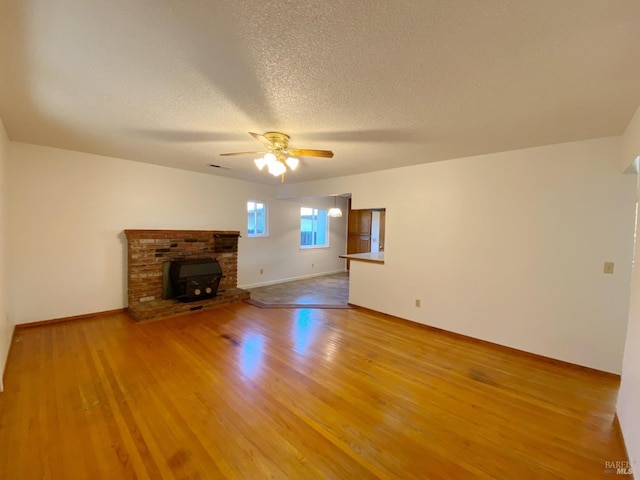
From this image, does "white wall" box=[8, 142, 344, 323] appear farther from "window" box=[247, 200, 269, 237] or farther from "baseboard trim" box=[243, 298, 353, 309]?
"baseboard trim" box=[243, 298, 353, 309]

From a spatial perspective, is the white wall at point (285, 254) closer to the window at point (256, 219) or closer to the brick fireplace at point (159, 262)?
the window at point (256, 219)

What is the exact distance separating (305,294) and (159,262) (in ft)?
9.16

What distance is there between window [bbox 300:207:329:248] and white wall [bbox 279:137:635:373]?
3.43 meters

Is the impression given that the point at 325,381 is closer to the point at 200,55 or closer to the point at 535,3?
the point at 200,55

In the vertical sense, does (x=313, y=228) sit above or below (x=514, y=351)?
above

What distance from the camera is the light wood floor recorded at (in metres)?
1.58

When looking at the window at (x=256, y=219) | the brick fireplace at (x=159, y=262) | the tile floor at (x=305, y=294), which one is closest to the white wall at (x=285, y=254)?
the window at (x=256, y=219)

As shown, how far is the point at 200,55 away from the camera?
152 cm

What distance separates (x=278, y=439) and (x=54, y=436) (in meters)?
1.50

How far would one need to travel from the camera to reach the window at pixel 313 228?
24.2ft

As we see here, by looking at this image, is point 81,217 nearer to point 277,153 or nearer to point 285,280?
point 277,153

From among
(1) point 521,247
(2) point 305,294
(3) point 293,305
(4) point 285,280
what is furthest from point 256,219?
(1) point 521,247

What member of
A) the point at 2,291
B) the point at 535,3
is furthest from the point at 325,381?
the point at 2,291

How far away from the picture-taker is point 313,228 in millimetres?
7727
